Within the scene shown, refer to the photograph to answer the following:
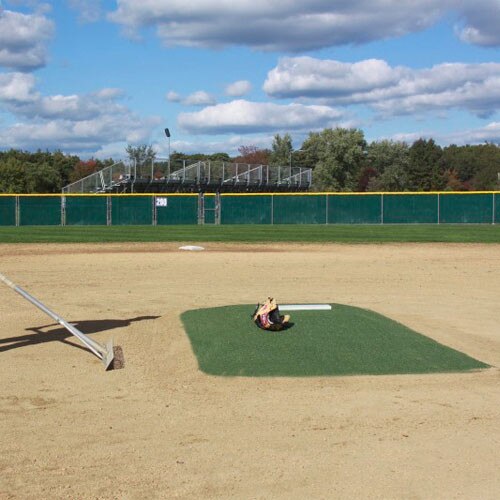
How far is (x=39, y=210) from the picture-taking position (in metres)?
40.3

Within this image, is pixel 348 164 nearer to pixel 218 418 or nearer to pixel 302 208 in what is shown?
pixel 302 208

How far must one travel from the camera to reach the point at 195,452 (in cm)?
516

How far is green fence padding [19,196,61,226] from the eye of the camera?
132 ft

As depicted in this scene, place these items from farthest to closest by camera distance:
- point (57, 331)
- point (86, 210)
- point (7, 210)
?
point (86, 210), point (7, 210), point (57, 331)

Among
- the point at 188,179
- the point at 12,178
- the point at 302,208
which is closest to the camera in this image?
the point at 302,208

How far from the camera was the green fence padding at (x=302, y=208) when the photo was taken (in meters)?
42.1

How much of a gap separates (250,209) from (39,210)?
38.6ft

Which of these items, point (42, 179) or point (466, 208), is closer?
point (466, 208)

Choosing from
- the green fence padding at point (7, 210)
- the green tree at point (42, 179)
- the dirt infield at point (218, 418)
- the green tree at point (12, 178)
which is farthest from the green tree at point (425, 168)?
the dirt infield at point (218, 418)

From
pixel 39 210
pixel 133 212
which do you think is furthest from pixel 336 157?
pixel 39 210

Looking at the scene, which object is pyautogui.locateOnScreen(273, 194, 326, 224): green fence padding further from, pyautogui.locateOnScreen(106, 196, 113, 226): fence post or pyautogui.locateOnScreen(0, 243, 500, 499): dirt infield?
pyautogui.locateOnScreen(0, 243, 500, 499): dirt infield

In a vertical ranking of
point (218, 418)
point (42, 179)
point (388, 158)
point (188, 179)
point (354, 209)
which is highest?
point (388, 158)

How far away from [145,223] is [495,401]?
36046 millimetres

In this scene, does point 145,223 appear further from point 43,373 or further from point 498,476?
point 498,476
